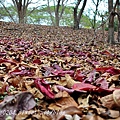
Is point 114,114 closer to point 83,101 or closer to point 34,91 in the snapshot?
point 83,101

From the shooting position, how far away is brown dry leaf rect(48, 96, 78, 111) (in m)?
1.28

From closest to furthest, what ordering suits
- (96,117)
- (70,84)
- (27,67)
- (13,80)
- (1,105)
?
1. (96,117)
2. (1,105)
3. (70,84)
4. (13,80)
5. (27,67)

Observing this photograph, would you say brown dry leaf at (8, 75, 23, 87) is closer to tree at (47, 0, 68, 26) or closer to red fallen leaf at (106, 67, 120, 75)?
red fallen leaf at (106, 67, 120, 75)

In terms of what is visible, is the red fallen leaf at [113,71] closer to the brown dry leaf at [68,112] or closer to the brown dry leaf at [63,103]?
the brown dry leaf at [63,103]

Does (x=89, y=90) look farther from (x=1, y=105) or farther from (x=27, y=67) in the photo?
(x=27, y=67)

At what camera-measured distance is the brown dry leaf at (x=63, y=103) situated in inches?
50.2

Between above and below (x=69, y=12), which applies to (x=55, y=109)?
below

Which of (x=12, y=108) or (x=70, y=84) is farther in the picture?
(x=70, y=84)

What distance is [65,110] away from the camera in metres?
1.17

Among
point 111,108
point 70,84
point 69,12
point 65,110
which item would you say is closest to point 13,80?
point 70,84

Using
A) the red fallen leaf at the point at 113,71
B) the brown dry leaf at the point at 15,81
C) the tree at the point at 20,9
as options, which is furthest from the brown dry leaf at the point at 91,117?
the tree at the point at 20,9

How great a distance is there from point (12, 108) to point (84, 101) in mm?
367

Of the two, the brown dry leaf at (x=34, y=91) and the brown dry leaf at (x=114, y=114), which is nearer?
the brown dry leaf at (x=114, y=114)

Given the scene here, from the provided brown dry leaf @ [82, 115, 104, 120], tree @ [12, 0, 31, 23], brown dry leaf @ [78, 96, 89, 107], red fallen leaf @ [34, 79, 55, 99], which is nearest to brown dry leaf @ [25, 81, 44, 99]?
red fallen leaf @ [34, 79, 55, 99]
